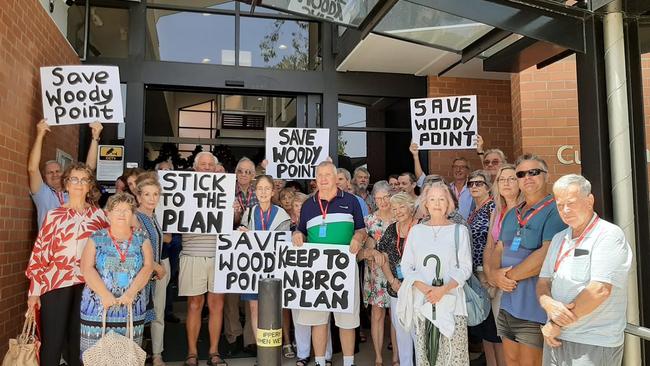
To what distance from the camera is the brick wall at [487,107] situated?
798 cm

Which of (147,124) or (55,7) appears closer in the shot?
(55,7)

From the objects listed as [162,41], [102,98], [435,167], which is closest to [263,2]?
[102,98]

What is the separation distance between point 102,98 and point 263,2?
2335mm

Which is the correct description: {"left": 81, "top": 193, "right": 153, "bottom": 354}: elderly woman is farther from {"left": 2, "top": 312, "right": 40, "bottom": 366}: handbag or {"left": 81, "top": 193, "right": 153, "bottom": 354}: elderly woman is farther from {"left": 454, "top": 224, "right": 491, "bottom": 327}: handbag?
{"left": 454, "top": 224, "right": 491, "bottom": 327}: handbag

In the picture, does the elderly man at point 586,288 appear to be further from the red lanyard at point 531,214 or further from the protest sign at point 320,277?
the protest sign at point 320,277

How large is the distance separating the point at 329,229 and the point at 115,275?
1883 millimetres

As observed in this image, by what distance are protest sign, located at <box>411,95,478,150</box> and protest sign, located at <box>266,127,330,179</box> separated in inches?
47.8

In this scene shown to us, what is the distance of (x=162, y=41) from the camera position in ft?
24.4

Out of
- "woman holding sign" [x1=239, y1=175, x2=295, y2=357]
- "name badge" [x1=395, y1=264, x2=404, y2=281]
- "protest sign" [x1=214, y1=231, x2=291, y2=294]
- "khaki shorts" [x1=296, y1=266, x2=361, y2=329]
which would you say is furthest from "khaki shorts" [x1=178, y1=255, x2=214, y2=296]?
"name badge" [x1=395, y1=264, x2=404, y2=281]

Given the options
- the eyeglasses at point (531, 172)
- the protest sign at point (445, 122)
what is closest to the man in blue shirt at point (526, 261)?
the eyeglasses at point (531, 172)

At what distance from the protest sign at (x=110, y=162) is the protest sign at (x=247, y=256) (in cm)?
284

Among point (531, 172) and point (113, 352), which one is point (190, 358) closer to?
point (113, 352)

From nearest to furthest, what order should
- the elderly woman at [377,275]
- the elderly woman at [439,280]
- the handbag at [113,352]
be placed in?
the handbag at [113,352] → the elderly woman at [439,280] → the elderly woman at [377,275]

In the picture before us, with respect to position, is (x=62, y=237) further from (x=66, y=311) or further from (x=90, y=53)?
(x=90, y=53)
